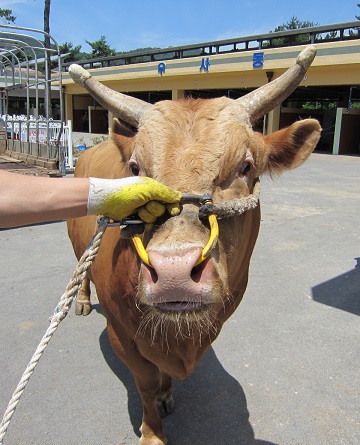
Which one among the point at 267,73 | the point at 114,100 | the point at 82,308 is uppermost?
the point at 267,73

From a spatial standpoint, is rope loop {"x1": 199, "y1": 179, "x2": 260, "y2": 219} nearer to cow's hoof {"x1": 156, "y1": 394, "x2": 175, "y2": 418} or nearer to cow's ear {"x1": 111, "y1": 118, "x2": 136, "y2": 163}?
cow's ear {"x1": 111, "y1": 118, "x2": 136, "y2": 163}

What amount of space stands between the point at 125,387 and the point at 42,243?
392cm

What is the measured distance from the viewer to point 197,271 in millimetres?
1729

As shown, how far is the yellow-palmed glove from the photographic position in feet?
5.66

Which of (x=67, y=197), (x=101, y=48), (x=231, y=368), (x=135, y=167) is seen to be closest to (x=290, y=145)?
(x=135, y=167)

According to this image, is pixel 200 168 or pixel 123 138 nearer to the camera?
pixel 200 168

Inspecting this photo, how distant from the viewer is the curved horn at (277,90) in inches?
98.6

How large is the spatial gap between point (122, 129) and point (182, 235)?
1.31m

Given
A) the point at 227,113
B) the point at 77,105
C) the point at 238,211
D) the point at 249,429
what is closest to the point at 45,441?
the point at 249,429

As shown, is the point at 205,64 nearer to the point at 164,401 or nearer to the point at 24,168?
the point at 24,168

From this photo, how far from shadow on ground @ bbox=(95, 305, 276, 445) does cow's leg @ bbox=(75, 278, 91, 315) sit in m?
0.97

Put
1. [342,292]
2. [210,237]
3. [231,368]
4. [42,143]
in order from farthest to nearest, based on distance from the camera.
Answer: [42,143], [342,292], [231,368], [210,237]

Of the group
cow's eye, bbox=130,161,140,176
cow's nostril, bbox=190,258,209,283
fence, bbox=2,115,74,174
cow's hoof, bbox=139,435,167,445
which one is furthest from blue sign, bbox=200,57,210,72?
cow's nostril, bbox=190,258,209,283

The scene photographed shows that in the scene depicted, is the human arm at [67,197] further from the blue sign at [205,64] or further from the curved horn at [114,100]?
the blue sign at [205,64]
